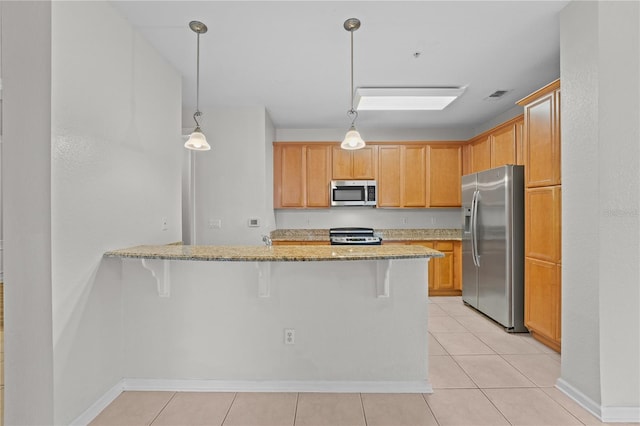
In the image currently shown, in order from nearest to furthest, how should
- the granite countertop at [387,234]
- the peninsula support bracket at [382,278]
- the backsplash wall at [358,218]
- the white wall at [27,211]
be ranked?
1. the white wall at [27,211]
2. the peninsula support bracket at [382,278]
3. the granite countertop at [387,234]
4. the backsplash wall at [358,218]

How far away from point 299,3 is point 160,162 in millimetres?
1668

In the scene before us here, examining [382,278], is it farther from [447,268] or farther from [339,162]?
[339,162]

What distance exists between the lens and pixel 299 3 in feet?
7.45

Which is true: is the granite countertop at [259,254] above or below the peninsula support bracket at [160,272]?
above

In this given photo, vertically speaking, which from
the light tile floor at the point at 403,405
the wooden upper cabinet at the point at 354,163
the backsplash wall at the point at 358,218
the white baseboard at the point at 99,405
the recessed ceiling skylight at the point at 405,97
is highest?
the recessed ceiling skylight at the point at 405,97

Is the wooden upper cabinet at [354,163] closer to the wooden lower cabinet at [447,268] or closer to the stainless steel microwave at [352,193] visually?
the stainless steel microwave at [352,193]

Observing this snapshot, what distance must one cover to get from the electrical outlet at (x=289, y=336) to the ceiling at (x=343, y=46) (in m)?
2.16

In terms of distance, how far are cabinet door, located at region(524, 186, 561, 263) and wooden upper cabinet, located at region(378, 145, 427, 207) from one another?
2.09m

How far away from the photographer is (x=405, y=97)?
3.67 metres

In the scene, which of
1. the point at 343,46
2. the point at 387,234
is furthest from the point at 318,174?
the point at 343,46

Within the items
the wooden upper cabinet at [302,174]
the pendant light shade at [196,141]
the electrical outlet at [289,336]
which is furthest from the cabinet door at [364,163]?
the electrical outlet at [289,336]

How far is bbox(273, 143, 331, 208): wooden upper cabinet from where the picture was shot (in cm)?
528

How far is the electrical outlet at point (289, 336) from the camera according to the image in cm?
238

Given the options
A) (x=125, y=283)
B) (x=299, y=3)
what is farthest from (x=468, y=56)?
(x=125, y=283)
